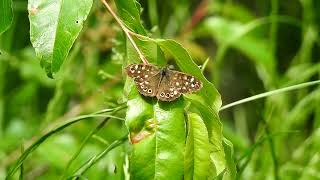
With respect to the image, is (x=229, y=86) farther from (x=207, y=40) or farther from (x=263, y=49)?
(x=263, y=49)

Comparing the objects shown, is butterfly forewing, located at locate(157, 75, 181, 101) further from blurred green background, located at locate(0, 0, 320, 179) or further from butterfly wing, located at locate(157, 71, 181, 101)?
blurred green background, located at locate(0, 0, 320, 179)

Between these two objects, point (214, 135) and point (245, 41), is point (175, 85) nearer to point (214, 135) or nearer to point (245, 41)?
point (214, 135)

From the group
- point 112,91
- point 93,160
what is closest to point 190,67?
point 93,160

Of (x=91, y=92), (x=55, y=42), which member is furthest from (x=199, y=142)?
(x=91, y=92)

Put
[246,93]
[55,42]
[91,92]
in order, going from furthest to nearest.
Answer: [246,93] → [91,92] → [55,42]

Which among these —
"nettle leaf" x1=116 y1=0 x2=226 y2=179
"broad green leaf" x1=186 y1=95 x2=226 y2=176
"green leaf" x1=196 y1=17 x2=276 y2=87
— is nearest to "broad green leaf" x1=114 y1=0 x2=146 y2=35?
"nettle leaf" x1=116 y1=0 x2=226 y2=179

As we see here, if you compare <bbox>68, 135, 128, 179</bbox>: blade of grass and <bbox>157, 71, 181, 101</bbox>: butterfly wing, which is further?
<bbox>68, 135, 128, 179</bbox>: blade of grass

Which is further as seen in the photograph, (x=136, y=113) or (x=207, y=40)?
(x=207, y=40)
